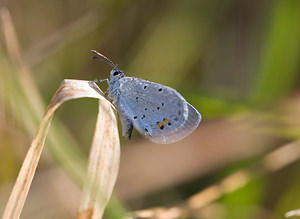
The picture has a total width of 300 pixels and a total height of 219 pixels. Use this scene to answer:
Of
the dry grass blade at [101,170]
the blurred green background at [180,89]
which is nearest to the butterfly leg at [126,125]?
the blurred green background at [180,89]

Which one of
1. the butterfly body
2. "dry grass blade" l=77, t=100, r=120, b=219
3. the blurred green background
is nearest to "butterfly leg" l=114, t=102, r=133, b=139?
the butterfly body

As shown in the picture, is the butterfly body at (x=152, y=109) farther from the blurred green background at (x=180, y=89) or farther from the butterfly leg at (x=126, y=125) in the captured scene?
the blurred green background at (x=180, y=89)

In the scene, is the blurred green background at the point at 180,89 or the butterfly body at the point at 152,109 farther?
the blurred green background at the point at 180,89

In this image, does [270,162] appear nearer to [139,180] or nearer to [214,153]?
[214,153]

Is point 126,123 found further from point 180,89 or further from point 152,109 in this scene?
point 180,89

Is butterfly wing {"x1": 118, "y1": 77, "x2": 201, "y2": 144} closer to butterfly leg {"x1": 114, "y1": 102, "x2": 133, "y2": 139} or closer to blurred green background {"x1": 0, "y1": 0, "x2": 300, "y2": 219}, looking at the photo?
butterfly leg {"x1": 114, "y1": 102, "x2": 133, "y2": 139}

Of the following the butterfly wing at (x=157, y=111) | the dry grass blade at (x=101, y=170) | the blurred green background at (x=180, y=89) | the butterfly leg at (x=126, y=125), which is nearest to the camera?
the dry grass blade at (x=101, y=170)

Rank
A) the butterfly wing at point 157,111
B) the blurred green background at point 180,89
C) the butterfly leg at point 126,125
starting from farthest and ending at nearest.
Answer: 1. the blurred green background at point 180,89
2. the butterfly leg at point 126,125
3. the butterfly wing at point 157,111

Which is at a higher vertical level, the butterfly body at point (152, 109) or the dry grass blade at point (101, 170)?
the butterfly body at point (152, 109)
